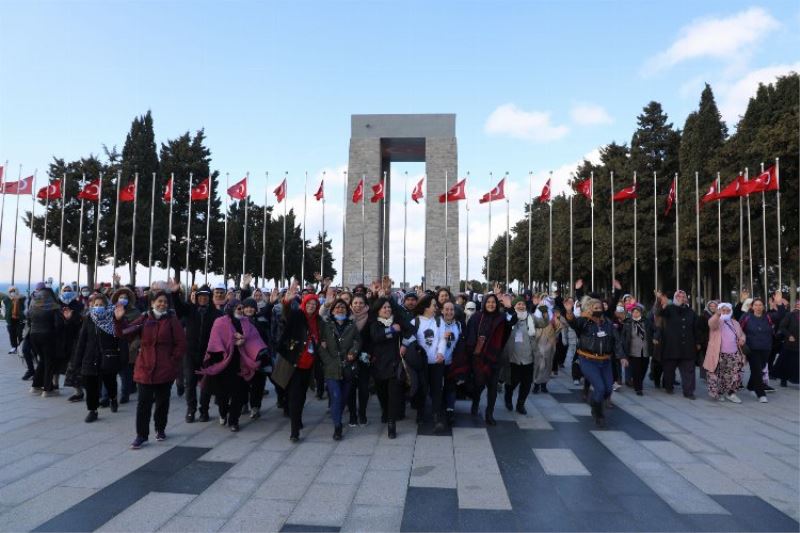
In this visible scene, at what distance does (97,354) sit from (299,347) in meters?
2.98

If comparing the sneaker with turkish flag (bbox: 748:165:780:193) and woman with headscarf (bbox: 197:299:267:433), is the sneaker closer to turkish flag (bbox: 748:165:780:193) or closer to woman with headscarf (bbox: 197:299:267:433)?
woman with headscarf (bbox: 197:299:267:433)

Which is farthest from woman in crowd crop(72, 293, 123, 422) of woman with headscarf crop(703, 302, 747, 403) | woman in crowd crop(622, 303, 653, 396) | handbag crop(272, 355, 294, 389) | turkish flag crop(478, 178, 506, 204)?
turkish flag crop(478, 178, 506, 204)

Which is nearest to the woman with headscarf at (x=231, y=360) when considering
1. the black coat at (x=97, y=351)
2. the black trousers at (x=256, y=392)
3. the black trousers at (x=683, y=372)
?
the black trousers at (x=256, y=392)

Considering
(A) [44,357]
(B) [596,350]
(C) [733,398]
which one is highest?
(B) [596,350]

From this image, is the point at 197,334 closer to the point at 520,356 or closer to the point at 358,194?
the point at 520,356

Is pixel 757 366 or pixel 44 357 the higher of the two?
pixel 44 357

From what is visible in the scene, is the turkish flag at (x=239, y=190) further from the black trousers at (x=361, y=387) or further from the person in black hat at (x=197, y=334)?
the black trousers at (x=361, y=387)

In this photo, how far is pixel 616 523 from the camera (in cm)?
420

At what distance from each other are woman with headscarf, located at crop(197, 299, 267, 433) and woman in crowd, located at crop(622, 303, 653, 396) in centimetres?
672

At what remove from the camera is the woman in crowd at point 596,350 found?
7.43 m

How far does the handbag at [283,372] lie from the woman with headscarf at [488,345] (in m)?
2.46

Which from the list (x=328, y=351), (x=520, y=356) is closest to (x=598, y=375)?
(x=520, y=356)

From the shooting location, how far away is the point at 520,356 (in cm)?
802

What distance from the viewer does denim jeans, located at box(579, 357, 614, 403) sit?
743cm
